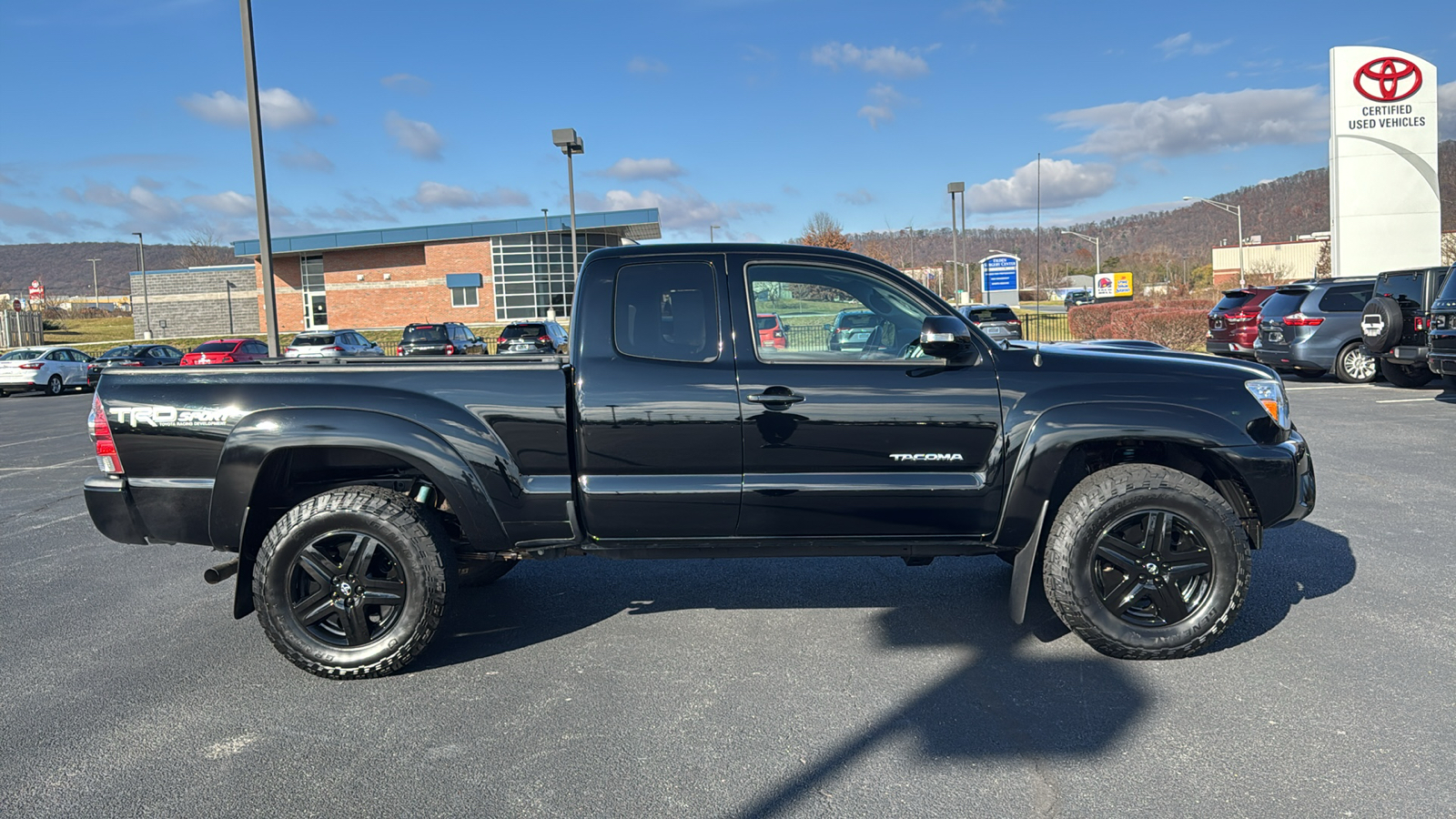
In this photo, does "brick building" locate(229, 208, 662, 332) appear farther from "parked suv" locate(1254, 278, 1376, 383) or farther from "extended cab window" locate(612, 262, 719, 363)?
"extended cab window" locate(612, 262, 719, 363)

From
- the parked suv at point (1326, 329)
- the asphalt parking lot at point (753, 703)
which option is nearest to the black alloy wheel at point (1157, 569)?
the asphalt parking lot at point (753, 703)

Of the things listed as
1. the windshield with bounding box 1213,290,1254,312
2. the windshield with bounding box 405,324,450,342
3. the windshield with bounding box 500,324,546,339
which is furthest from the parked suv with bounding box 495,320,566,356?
the windshield with bounding box 1213,290,1254,312

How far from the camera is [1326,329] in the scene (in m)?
15.6

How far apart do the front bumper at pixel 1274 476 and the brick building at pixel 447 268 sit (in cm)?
4922

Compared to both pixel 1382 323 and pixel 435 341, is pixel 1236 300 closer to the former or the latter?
pixel 1382 323

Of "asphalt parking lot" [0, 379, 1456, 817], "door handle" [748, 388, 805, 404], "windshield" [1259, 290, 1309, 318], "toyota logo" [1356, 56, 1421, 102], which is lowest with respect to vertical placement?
"asphalt parking lot" [0, 379, 1456, 817]

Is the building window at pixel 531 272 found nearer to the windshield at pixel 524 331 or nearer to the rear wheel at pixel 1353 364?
the windshield at pixel 524 331

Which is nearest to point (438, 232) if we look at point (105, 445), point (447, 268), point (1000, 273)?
point (447, 268)

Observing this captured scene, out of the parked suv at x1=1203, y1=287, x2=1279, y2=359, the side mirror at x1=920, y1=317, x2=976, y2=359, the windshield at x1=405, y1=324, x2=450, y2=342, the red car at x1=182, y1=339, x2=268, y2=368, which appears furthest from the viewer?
the windshield at x1=405, y1=324, x2=450, y2=342

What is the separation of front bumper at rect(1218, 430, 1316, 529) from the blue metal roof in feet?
156

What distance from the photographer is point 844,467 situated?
13.8ft

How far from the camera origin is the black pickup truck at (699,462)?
416 centimetres

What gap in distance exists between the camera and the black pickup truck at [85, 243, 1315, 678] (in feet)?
13.7

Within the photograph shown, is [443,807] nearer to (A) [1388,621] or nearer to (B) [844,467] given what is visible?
(B) [844,467]
